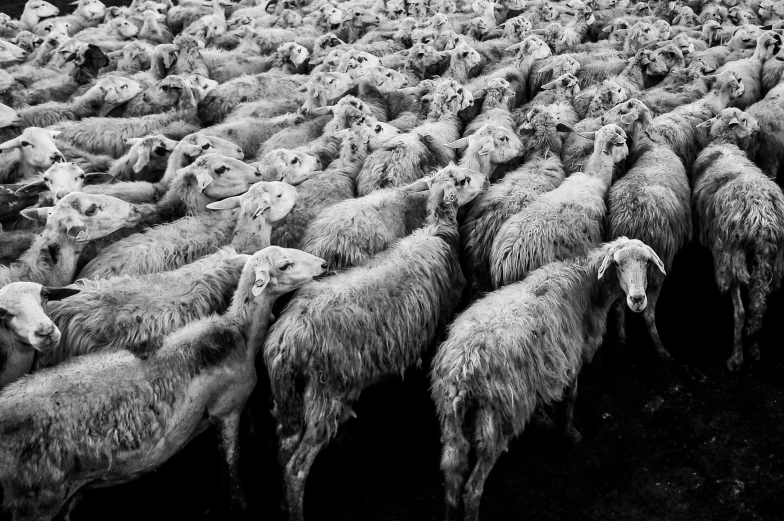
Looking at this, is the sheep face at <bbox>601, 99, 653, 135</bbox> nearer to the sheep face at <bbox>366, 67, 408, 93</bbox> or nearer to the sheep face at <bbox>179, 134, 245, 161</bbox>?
the sheep face at <bbox>366, 67, 408, 93</bbox>

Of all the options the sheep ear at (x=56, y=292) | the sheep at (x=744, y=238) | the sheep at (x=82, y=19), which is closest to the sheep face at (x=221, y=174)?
the sheep ear at (x=56, y=292)

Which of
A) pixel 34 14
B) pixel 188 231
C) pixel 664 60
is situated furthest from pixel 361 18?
pixel 188 231

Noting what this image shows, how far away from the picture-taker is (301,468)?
4254 mm

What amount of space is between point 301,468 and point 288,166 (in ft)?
9.38

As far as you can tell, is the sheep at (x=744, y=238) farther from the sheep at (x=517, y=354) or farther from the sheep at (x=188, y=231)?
the sheep at (x=188, y=231)

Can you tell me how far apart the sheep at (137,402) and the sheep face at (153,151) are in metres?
2.47

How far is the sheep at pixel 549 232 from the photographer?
16.9 feet

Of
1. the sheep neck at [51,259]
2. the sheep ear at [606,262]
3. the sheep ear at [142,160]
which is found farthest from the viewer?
the sheep ear at [142,160]

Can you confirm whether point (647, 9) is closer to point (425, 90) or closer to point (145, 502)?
point (425, 90)

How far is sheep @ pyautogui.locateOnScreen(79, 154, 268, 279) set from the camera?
203 inches

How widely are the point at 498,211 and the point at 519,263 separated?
0.71 m

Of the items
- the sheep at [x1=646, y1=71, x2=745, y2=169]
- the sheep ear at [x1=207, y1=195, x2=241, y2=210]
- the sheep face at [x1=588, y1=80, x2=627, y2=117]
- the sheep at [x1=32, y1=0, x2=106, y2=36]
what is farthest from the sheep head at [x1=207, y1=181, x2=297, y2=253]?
the sheep at [x1=32, y1=0, x2=106, y2=36]

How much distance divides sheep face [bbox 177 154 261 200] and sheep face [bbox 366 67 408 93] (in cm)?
277

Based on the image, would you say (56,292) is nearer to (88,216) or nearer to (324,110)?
(88,216)
